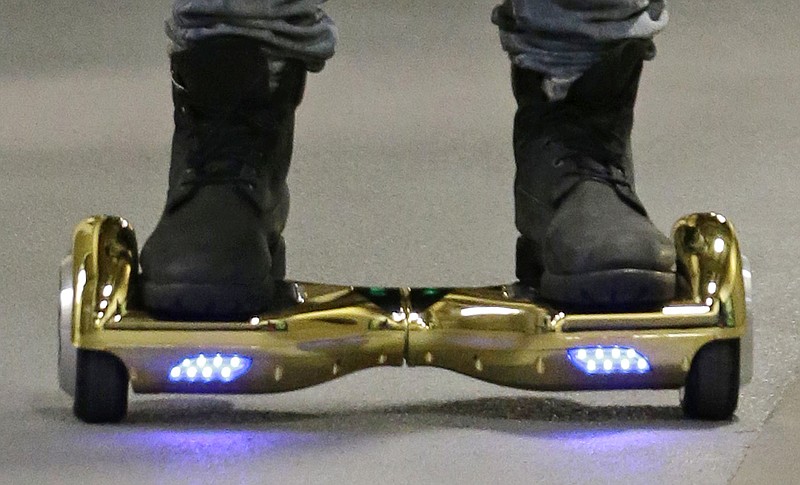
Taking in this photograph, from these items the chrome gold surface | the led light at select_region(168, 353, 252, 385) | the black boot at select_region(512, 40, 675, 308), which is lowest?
the led light at select_region(168, 353, 252, 385)

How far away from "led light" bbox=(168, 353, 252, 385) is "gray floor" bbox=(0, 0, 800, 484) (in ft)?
0.12

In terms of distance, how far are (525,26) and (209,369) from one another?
0.35 meters

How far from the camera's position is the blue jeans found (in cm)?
103

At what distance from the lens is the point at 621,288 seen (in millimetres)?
967

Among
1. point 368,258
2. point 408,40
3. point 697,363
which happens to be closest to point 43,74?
point 408,40

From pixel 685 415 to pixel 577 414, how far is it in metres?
0.07

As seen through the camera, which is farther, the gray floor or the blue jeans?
the blue jeans

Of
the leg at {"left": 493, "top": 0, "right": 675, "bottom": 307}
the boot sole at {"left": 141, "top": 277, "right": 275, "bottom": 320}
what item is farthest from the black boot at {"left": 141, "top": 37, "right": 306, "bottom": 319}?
the leg at {"left": 493, "top": 0, "right": 675, "bottom": 307}

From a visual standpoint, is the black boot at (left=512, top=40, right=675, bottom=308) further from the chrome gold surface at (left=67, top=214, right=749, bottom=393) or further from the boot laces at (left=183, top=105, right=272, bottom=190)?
the boot laces at (left=183, top=105, right=272, bottom=190)

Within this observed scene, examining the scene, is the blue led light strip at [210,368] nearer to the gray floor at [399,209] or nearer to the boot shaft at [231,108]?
the gray floor at [399,209]

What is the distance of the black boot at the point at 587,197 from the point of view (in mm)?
971

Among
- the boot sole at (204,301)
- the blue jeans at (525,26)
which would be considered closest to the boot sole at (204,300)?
the boot sole at (204,301)

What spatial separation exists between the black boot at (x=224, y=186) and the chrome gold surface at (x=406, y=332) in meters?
0.02

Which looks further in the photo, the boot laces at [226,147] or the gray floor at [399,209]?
the boot laces at [226,147]
